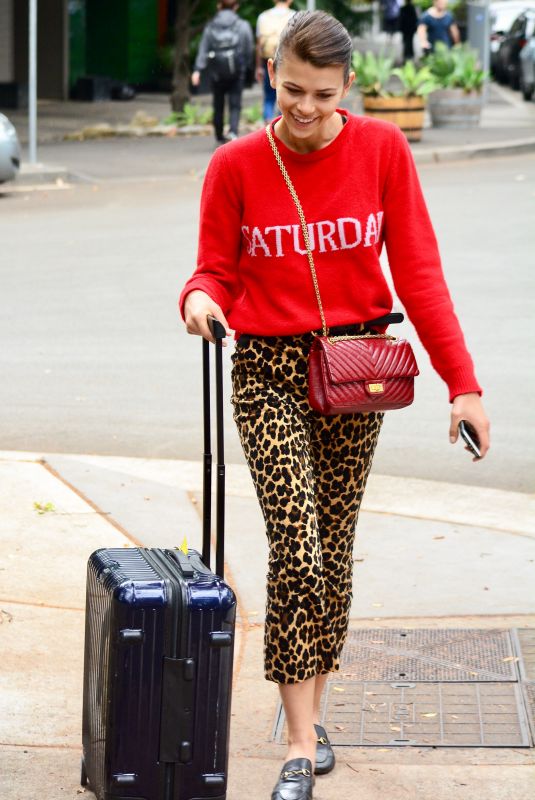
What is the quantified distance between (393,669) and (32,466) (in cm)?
256

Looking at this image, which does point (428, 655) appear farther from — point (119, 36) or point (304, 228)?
point (119, 36)

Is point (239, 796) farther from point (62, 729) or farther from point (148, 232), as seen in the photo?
point (148, 232)

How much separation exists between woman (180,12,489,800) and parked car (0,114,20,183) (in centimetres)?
1298

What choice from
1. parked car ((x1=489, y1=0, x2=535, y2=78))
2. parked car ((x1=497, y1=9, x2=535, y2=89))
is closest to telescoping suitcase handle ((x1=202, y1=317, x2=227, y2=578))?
parked car ((x1=497, y1=9, x2=535, y2=89))

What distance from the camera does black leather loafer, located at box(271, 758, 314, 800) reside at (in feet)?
11.6

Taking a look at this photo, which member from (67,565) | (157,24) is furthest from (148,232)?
(157,24)

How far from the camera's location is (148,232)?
44.5 ft

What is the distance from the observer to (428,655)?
15.2ft

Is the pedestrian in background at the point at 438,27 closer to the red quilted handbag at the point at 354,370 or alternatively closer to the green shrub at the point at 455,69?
the green shrub at the point at 455,69

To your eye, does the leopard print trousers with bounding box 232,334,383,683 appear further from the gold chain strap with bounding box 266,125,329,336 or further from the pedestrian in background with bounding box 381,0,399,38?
the pedestrian in background with bounding box 381,0,399,38

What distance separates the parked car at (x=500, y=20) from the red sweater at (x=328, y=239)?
117ft

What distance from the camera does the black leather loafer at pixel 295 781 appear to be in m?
3.55

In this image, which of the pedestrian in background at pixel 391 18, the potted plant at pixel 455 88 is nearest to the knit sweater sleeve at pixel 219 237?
the potted plant at pixel 455 88

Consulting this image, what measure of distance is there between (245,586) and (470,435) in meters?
1.85
